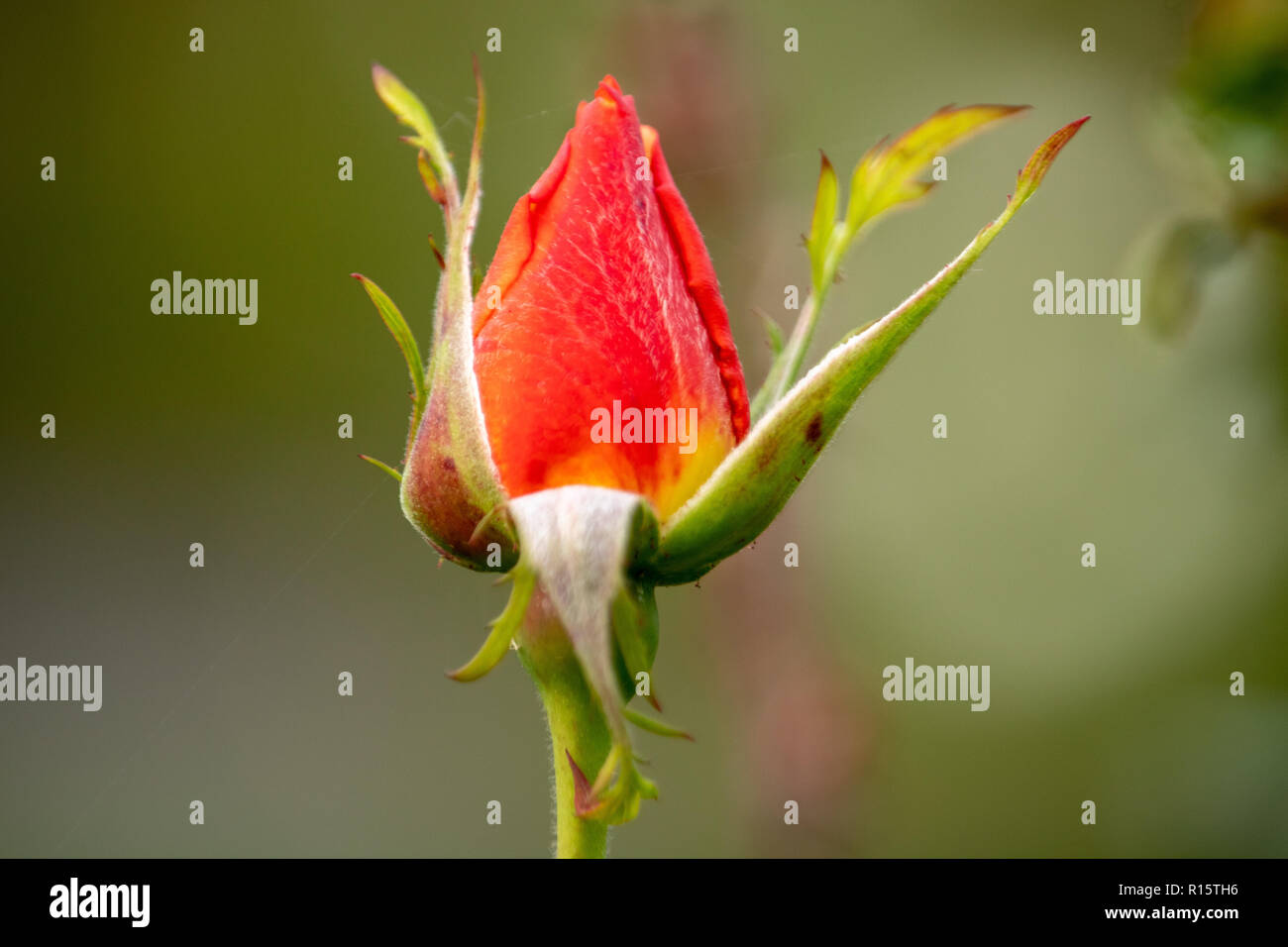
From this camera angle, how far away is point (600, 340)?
0.46 meters

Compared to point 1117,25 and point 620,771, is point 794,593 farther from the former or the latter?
point 1117,25

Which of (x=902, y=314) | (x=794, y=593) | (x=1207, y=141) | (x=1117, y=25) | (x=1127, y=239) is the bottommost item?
(x=794, y=593)

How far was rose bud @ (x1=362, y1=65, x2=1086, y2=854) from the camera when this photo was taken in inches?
17.1

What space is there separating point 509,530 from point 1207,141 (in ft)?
1.33

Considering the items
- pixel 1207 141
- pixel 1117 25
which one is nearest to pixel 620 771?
pixel 1207 141

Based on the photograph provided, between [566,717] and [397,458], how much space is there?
1865 mm

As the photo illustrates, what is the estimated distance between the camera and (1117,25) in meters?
1.80
